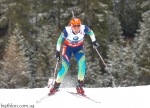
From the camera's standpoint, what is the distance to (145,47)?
78.4 feet

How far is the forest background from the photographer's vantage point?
2188 cm

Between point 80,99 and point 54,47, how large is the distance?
50.5 ft

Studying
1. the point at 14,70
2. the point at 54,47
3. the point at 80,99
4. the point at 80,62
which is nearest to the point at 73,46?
the point at 80,62

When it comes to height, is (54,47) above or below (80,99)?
below

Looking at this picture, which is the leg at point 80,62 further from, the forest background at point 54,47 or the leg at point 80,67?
the forest background at point 54,47

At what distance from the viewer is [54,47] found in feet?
78.7

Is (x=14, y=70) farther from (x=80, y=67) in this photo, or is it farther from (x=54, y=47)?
(x=80, y=67)

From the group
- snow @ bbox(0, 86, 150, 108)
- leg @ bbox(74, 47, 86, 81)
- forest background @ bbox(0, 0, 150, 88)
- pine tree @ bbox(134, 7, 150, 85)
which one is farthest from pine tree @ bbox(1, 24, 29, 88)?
leg @ bbox(74, 47, 86, 81)

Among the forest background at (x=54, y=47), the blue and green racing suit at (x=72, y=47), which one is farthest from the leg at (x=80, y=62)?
the forest background at (x=54, y=47)

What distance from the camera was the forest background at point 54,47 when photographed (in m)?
21.9

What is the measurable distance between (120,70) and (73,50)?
1334cm

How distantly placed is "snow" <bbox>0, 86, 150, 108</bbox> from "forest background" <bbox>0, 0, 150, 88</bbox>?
36.5ft

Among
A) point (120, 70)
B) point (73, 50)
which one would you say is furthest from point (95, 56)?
point (73, 50)

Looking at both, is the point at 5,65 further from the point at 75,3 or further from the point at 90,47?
the point at 75,3
